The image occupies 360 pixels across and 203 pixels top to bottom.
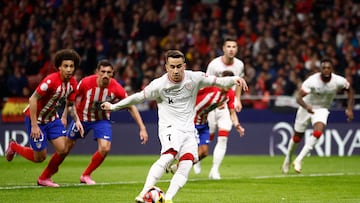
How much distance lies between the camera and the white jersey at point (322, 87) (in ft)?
59.4

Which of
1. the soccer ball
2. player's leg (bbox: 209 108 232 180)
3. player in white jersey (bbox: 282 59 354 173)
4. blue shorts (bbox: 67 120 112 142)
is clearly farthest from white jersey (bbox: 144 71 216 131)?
player in white jersey (bbox: 282 59 354 173)

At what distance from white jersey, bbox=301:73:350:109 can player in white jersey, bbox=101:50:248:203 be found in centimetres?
676

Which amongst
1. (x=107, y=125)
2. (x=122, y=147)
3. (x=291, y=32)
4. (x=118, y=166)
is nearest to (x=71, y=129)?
(x=107, y=125)

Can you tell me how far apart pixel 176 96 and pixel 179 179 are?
109 cm

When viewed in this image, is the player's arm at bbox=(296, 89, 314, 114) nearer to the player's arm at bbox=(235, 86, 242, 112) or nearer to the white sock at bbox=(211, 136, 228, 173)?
the player's arm at bbox=(235, 86, 242, 112)

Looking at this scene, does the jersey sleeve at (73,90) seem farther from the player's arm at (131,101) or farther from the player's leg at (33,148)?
the player's arm at (131,101)

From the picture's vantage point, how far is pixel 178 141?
11344mm

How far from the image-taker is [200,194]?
13109mm

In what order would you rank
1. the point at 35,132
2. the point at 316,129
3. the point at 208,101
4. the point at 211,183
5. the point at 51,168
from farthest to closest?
1. the point at 316,129
2. the point at 208,101
3. the point at 211,183
4. the point at 51,168
5. the point at 35,132

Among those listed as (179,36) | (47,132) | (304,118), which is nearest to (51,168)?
(47,132)

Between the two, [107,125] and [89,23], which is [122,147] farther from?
[107,125]

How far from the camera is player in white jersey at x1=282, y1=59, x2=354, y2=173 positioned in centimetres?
1786

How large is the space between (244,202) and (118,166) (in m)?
8.43

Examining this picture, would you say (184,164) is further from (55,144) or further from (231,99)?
(231,99)
